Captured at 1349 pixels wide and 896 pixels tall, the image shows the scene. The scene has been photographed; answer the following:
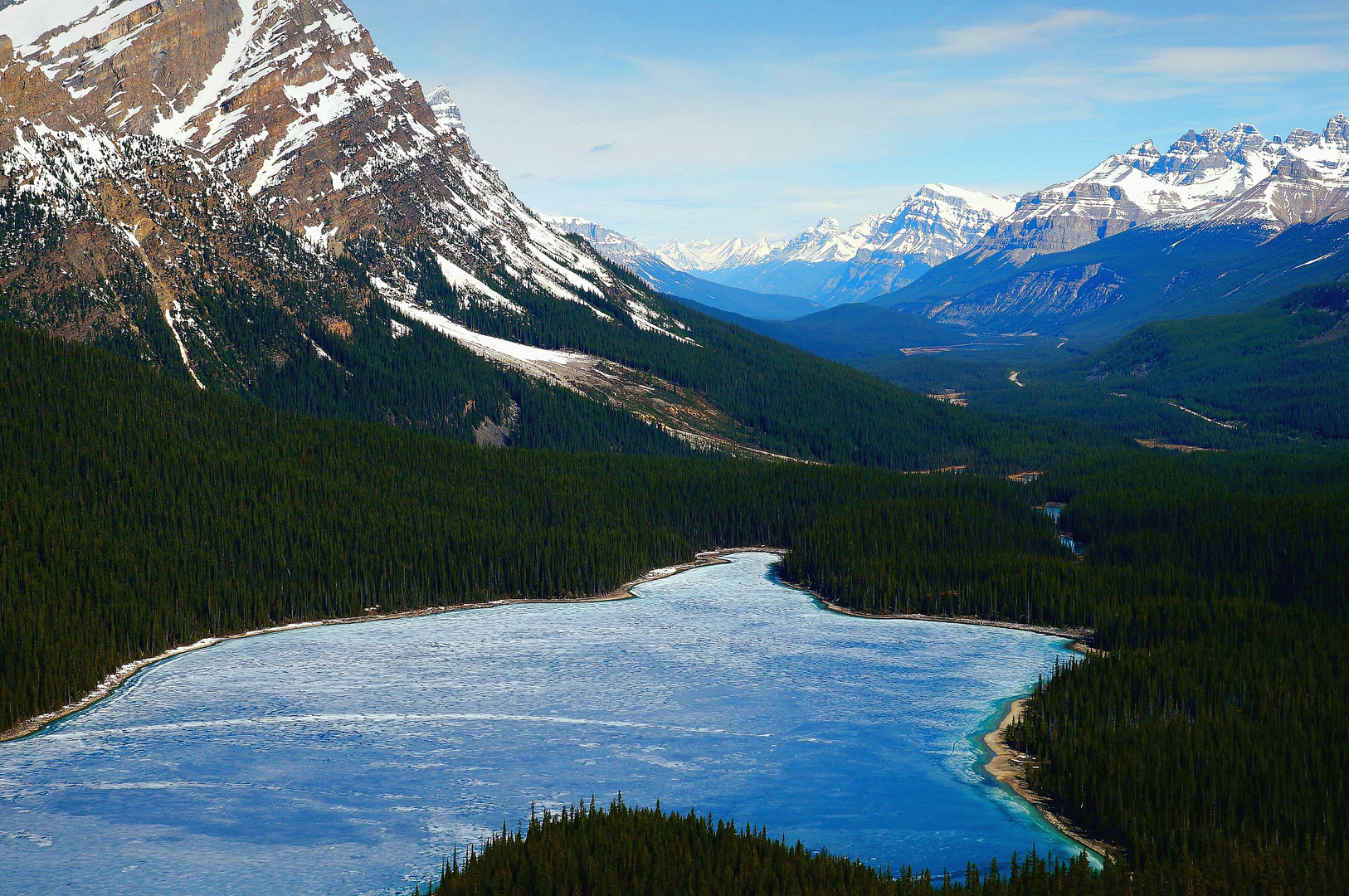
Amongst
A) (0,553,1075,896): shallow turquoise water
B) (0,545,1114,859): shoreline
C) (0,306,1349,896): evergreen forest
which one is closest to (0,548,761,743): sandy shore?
(0,545,1114,859): shoreline

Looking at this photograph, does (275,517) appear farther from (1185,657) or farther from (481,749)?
(1185,657)

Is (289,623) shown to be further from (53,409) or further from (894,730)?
Answer: (894,730)

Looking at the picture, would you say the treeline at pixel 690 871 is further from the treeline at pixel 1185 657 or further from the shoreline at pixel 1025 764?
the treeline at pixel 1185 657

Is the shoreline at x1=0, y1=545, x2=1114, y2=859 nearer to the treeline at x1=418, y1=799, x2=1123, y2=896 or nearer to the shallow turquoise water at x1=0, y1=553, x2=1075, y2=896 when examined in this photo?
the shallow turquoise water at x1=0, y1=553, x2=1075, y2=896

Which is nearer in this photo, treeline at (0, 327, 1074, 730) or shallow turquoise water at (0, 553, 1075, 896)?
shallow turquoise water at (0, 553, 1075, 896)

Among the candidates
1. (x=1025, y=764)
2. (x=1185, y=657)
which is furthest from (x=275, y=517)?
(x=1185, y=657)
